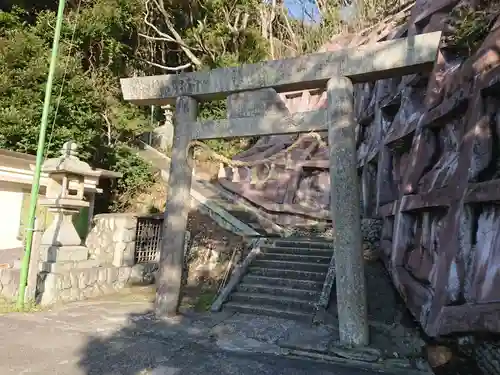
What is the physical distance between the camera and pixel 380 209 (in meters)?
7.84

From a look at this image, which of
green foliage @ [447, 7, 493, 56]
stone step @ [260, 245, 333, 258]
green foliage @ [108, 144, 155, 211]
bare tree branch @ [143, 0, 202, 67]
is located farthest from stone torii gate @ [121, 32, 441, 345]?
bare tree branch @ [143, 0, 202, 67]

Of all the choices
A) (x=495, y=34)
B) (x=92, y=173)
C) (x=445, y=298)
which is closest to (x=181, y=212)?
(x=92, y=173)

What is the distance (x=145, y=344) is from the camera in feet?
15.3

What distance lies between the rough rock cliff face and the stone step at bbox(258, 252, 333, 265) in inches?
47.5

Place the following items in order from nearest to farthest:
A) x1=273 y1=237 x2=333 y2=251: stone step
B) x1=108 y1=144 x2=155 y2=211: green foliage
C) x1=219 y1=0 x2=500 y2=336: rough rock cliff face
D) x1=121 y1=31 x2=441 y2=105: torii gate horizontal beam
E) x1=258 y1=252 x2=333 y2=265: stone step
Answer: x1=219 y1=0 x2=500 y2=336: rough rock cliff face < x1=121 y1=31 x2=441 y2=105: torii gate horizontal beam < x1=258 y1=252 x2=333 y2=265: stone step < x1=273 y1=237 x2=333 y2=251: stone step < x1=108 y1=144 x2=155 y2=211: green foliage

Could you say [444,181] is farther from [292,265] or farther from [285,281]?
[292,265]

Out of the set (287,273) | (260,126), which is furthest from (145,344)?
(260,126)

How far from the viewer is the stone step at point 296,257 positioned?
7.51 m

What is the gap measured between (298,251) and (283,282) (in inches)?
47.6

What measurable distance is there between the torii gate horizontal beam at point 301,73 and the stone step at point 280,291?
3481 mm

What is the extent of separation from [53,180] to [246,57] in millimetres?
13492

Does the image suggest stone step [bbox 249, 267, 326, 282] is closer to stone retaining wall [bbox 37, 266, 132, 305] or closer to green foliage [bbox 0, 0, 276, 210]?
stone retaining wall [bbox 37, 266, 132, 305]

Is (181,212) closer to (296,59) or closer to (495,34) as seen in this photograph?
(296,59)

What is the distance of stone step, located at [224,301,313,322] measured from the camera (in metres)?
5.95
